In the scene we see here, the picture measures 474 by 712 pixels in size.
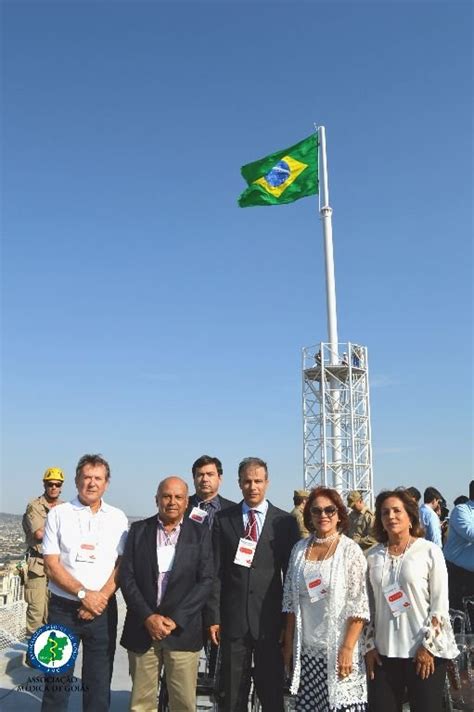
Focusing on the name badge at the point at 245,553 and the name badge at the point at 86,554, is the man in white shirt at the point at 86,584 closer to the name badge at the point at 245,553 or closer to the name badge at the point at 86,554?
the name badge at the point at 86,554

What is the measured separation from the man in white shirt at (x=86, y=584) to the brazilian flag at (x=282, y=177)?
1551cm

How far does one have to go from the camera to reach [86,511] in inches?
163

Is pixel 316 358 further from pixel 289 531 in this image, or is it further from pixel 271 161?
pixel 289 531

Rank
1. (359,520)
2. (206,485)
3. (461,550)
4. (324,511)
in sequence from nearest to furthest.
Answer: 1. (324,511)
2. (206,485)
3. (461,550)
4. (359,520)

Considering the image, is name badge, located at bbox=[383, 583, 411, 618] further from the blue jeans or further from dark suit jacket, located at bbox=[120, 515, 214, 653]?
the blue jeans

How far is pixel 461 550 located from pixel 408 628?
88.0 inches

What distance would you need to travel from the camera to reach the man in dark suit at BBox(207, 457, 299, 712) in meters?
3.88

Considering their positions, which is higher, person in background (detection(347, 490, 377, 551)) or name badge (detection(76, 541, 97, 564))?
person in background (detection(347, 490, 377, 551))

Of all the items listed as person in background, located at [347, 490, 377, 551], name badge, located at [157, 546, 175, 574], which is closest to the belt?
name badge, located at [157, 546, 175, 574]

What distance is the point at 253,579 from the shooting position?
13.1 ft

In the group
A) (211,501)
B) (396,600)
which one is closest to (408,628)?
(396,600)

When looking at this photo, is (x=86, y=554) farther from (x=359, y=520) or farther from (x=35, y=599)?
(x=359, y=520)

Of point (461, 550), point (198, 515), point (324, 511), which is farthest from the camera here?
point (461, 550)

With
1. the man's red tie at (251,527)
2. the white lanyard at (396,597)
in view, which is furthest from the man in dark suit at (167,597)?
the white lanyard at (396,597)
